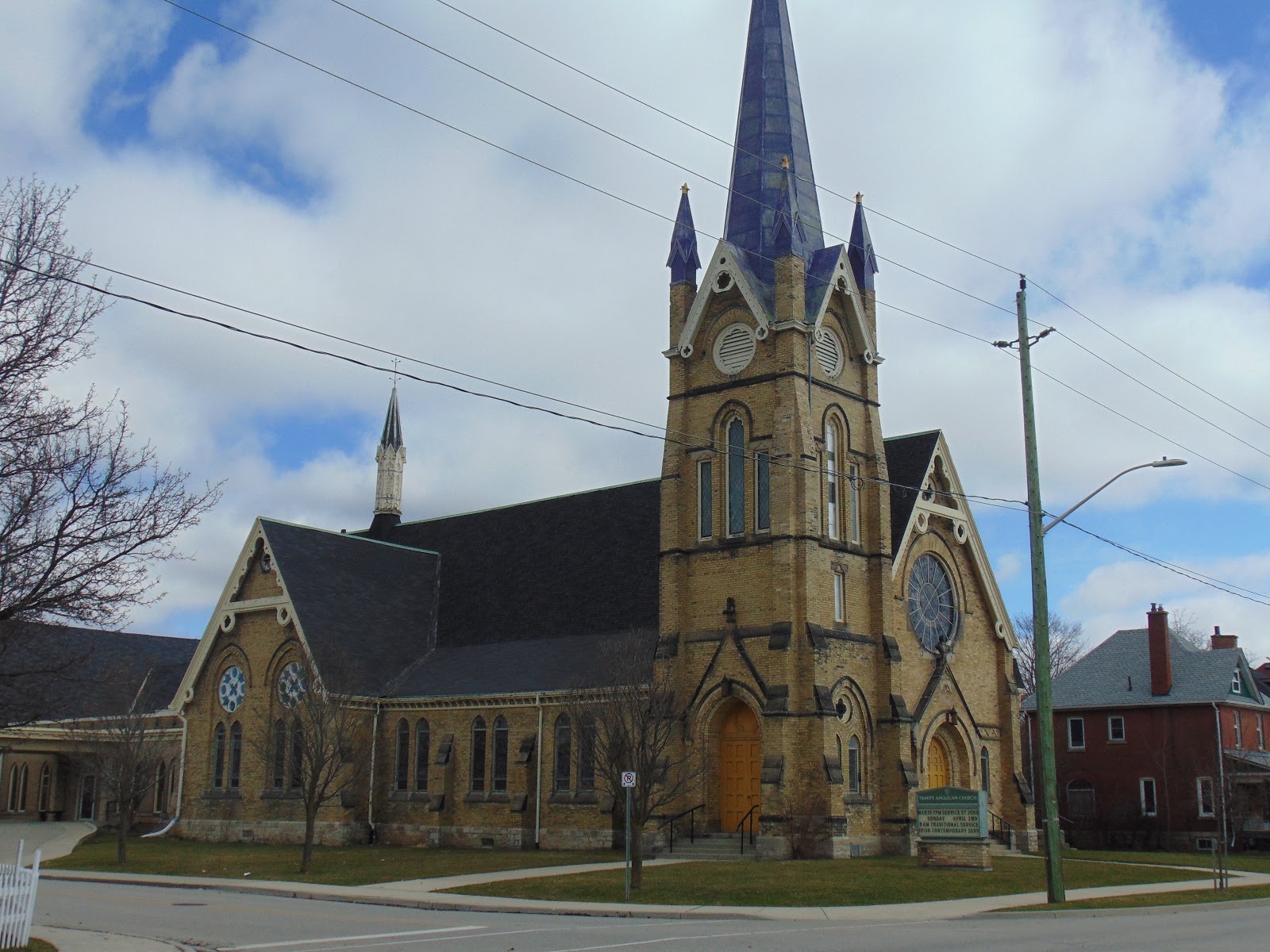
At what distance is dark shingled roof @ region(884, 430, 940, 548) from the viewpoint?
37969 millimetres

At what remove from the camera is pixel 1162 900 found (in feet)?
74.8

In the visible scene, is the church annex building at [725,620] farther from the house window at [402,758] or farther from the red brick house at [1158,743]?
the red brick house at [1158,743]

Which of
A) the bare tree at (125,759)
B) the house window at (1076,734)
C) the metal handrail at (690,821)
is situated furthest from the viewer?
the house window at (1076,734)

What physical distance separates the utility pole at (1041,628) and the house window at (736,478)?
464 inches

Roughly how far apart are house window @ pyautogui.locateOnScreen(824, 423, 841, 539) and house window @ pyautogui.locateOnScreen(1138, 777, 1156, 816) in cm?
2307

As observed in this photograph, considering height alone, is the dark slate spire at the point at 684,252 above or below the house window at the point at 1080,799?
above

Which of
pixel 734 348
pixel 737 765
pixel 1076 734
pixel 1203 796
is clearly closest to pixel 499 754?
pixel 737 765

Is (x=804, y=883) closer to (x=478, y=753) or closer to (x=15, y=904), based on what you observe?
(x=15, y=904)

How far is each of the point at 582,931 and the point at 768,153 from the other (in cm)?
2612

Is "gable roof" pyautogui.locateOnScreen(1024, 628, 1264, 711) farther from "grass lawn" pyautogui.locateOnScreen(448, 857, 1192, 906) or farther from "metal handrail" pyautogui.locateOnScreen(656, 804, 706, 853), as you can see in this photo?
"metal handrail" pyautogui.locateOnScreen(656, 804, 706, 853)

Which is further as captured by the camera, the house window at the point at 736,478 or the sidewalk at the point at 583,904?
the house window at the point at 736,478

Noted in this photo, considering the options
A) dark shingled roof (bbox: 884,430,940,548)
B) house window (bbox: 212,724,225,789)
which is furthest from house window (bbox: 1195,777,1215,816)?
house window (bbox: 212,724,225,789)

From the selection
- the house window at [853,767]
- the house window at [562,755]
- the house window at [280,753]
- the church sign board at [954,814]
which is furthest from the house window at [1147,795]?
the house window at [280,753]

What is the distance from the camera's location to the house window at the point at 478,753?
39688mm
